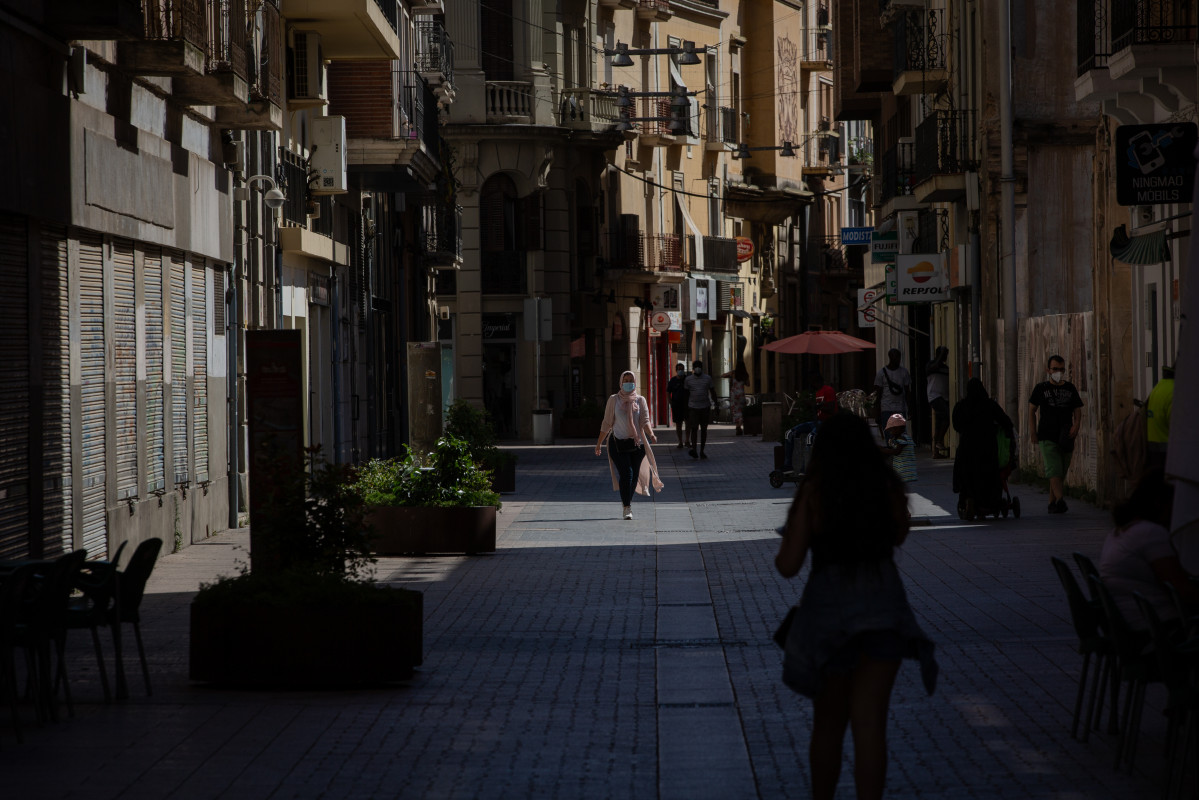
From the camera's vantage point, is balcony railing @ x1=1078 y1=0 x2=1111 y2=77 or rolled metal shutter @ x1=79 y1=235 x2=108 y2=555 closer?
rolled metal shutter @ x1=79 y1=235 x2=108 y2=555

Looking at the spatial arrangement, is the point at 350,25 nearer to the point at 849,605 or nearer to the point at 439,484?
the point at 439,484

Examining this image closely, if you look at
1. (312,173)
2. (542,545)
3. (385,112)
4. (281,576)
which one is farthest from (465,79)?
(281,576)

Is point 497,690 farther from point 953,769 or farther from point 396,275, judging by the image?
point 396,275

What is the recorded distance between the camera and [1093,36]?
67.4 feet

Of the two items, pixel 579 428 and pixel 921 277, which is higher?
pixel 921 277

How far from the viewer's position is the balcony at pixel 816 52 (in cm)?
7669

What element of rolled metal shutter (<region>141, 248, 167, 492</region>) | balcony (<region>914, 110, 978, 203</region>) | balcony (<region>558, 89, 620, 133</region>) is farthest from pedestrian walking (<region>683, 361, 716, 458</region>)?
rolled metal shutter (<region>141, 248, 167, 492</region>)

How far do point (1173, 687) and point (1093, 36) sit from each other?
14507 mm

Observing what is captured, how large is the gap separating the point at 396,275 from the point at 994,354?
13.4 meters

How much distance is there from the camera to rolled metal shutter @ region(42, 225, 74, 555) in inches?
579

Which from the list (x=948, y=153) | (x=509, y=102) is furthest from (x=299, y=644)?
(x=509, y=102)

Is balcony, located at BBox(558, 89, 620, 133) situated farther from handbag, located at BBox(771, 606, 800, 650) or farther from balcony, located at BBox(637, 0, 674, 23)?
handbag, located at BBox(771, 606, 800, 650)

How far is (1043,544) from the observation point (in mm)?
17875

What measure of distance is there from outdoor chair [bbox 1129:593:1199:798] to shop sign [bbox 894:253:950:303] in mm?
27839
